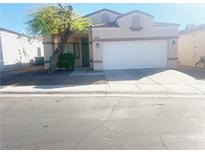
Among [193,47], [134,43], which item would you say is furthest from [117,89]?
[193,47]

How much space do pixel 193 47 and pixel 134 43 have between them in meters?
6.94

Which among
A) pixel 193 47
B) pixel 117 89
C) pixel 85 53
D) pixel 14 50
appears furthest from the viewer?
pixel 14 50

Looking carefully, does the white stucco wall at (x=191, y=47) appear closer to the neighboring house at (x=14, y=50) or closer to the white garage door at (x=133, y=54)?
the white garage door at (x=133, y=54)

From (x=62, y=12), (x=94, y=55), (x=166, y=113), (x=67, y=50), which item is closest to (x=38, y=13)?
(x=62, y=12)

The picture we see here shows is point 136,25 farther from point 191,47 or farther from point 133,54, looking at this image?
point 191,47

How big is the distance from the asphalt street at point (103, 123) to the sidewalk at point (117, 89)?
103 cm

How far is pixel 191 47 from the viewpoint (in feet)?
71.0

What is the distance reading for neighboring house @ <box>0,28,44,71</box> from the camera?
20.0 m

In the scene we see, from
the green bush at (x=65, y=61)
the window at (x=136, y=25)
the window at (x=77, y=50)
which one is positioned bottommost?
the green bush at (x=65, y=61)

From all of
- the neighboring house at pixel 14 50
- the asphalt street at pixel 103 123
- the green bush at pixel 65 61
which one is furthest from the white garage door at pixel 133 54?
the asphalt street at pixel 103 123

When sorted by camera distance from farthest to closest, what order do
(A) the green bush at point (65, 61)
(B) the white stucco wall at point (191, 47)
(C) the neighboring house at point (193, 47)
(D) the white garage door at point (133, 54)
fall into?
(B) the white stucco wall at point (191, 47), (C) the neighboring house at point (193, 47), (A) the green bush at point (65, 61), (D) the white garage door at point (133, 54)

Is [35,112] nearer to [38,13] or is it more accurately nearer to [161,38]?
[38,13]

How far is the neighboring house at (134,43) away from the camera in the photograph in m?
17.5

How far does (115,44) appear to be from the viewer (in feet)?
57.7
